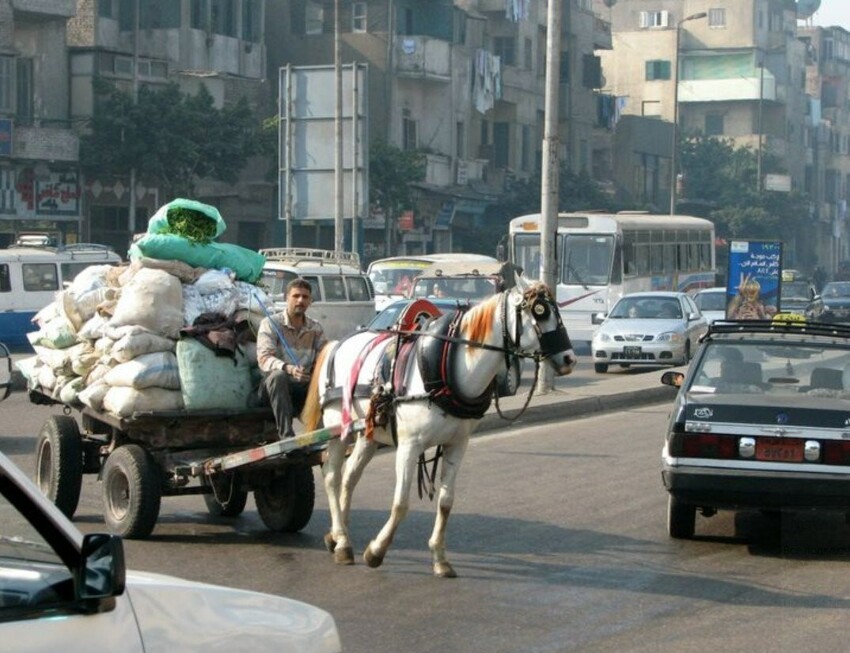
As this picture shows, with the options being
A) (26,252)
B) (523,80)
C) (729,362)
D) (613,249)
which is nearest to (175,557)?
(729,362)

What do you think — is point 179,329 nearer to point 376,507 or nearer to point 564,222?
point 376,507

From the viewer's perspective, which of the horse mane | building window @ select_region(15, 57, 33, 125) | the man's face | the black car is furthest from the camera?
building window @ select_region(15, 57, 33, 125)

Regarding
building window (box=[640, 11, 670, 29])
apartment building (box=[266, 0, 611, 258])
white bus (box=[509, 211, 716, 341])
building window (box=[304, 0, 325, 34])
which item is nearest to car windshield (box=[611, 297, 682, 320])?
white bus (box=[509, 211, 716, 341])

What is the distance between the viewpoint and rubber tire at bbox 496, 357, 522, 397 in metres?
9.73

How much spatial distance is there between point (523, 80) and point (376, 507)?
6102 cm

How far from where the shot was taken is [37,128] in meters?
44.7

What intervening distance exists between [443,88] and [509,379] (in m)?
54.6

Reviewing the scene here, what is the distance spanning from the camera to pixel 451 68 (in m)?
63.3

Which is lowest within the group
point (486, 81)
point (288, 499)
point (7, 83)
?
point (288, 499)

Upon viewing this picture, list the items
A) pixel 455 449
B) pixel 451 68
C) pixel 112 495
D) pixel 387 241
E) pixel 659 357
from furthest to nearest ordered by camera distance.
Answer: pixel 451 68 < pixel 387 241 < pixel 659 357 < pixel 112 495 < pixel 455 449

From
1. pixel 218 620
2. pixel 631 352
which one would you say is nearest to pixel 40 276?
pixel 631 352

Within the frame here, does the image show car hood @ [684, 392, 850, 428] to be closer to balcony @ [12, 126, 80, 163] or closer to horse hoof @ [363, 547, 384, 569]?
horse hoof @ [363, 547, 384, 569]

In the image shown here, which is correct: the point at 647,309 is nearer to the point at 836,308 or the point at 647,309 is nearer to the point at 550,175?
the point at 550,175

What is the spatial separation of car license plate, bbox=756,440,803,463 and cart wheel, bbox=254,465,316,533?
115 inches
